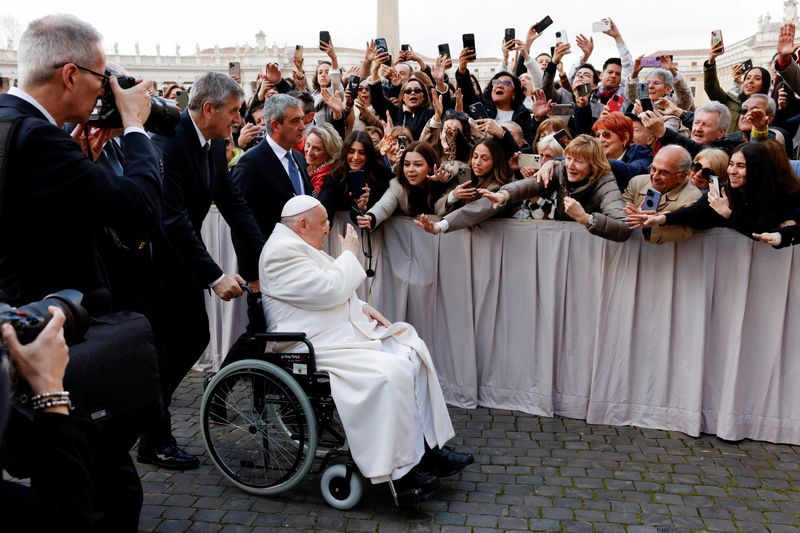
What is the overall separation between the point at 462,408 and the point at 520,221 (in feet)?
4.87

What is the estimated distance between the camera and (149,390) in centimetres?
266

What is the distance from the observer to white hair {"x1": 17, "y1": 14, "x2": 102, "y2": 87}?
2.63m

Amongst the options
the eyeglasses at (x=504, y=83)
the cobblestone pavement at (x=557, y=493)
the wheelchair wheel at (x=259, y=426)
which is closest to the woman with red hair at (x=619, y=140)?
the eyeglasses at (x=504, y=83)

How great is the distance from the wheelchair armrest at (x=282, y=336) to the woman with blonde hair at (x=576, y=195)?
1.72 m

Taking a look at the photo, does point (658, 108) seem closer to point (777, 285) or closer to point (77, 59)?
point (777, 285)

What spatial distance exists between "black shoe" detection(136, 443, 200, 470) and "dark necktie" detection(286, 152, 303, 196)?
6.48ft

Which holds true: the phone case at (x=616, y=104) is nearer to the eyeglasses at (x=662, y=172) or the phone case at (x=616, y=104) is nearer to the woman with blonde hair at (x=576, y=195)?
the woman with blonde hair at (x=576, y=195)

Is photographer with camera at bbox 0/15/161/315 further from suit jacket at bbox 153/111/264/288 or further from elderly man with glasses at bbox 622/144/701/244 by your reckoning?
elderly man with glasses at bbox 622/144/701/244

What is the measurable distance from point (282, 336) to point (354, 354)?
403 mm

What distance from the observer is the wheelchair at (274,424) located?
3840 millimetres

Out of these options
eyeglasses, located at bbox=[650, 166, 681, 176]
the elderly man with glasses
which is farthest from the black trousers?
eyeglasses, located at bbox=[650, 166, 681, 176]

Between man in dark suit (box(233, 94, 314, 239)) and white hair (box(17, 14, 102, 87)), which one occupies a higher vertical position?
white hair (box(17, 14, 102, 87))

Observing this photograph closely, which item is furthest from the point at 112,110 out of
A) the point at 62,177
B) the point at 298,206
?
the point at 298,206

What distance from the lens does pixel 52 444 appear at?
1.70 meters
